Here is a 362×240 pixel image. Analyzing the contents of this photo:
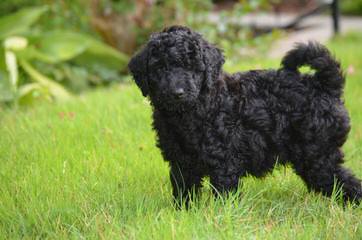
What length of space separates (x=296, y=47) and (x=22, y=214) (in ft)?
7.46

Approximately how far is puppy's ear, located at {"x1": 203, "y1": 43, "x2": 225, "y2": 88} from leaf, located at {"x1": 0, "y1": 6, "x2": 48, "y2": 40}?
4.81 m

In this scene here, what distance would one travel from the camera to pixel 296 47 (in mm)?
4340

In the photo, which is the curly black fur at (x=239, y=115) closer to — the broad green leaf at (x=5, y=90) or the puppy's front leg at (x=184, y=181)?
the puppy's front leg at (x=184, y=181)

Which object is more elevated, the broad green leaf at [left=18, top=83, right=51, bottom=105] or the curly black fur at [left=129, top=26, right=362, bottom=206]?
the curly black fur at [left=129, top=26, right=362, bottom=206]

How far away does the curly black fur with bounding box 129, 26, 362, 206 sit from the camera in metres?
4.02

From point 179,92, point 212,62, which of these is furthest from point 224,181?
point 212,62

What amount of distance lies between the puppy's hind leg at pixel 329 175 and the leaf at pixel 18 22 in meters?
5.27

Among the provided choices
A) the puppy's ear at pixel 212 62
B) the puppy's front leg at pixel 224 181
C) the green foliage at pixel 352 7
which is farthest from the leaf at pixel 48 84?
the green foliage at pixel 352 7

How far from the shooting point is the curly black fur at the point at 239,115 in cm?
402

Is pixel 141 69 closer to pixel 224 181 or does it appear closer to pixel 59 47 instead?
pixel 224 181

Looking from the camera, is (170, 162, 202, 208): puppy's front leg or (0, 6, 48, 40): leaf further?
(0, 6, 48, 40): leaf

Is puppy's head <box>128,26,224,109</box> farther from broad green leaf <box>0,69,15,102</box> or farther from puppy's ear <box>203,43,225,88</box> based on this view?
broad green leaf <box>0,69,15,102</box>

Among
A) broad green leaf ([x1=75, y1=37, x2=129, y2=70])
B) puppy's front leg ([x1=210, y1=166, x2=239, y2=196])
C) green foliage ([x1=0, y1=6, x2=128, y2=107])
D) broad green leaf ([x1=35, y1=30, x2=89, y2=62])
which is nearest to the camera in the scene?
puppy's front leg ([x1=210, y1=166, x2=239, y2=196])

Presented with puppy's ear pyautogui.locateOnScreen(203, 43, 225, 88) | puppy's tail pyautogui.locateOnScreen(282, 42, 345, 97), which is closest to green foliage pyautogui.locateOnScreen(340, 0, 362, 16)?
puppy's tail pyautogui.locateOnScreen(282, 42, 345, 97)
